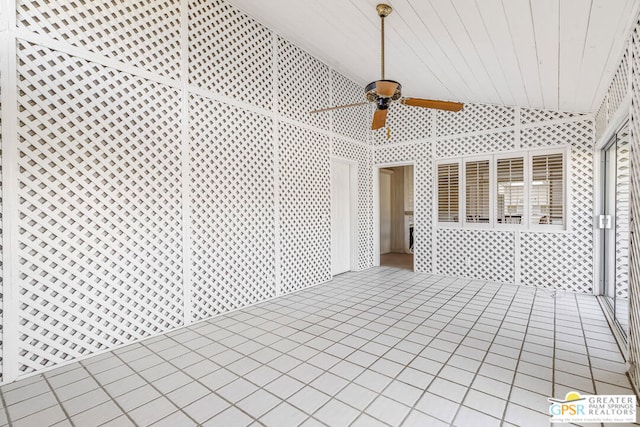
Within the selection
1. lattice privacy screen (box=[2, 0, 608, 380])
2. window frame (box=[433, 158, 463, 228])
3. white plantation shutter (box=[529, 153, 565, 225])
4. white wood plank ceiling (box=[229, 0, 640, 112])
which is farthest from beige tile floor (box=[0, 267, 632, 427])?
white wood plank ceiling (box=[229, 0, 640, 112])

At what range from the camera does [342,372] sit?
7.77 feet

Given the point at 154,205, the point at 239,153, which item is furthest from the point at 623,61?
the point at 154,205

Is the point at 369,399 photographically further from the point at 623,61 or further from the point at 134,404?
the point at 623,61

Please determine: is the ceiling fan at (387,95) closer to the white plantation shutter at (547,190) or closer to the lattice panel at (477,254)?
the white plantation shutter at (547,190)

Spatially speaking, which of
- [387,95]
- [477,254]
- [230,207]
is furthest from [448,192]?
[230,207]

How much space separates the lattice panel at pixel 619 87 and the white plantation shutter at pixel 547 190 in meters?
1.55

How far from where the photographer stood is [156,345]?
2900 millimetres

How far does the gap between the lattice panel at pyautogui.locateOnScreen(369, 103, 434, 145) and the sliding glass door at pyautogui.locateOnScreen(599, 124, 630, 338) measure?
2595 mm

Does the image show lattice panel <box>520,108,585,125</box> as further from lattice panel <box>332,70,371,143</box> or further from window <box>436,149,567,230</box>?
lattice panel <box>332,70,371,143</box>

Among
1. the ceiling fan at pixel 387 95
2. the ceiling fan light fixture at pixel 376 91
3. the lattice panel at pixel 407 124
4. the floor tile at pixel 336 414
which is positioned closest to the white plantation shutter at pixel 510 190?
the lattice panel at pixel 407 124

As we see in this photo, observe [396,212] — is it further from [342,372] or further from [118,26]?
[118,26]

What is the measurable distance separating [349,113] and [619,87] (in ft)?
12.3

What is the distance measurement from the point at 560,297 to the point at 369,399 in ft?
12.4

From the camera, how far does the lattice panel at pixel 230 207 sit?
3.45 meters
